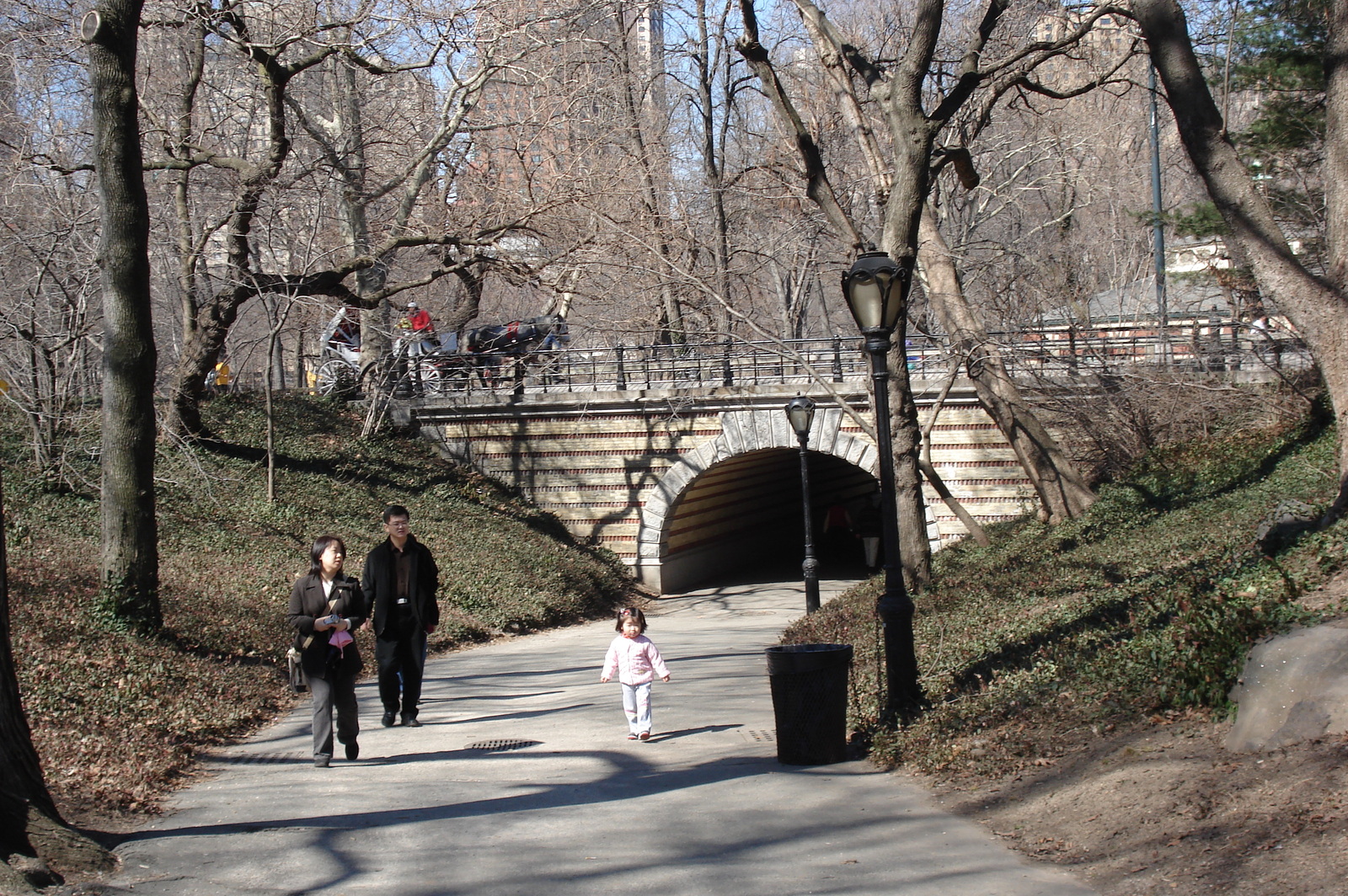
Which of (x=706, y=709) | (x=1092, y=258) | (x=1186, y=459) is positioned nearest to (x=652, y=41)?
(x=1092, y=258)

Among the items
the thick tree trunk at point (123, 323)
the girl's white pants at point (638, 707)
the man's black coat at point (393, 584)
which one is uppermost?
the thick tree trunk at point (123, 323)

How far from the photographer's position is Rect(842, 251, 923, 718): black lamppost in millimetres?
7977

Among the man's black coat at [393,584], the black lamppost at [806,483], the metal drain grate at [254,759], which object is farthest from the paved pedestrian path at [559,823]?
the black lamppost at [806,483]

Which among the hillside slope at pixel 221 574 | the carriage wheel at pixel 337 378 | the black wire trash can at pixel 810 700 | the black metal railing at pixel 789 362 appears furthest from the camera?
the carriage wheel at pixel 337 378

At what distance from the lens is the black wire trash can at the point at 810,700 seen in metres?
7.36

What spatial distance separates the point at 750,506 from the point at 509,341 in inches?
305

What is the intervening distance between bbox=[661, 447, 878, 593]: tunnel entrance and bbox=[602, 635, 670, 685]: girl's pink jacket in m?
16.0

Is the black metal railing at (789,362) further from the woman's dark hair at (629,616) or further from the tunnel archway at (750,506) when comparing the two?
the woman's dark hair at (629,616)

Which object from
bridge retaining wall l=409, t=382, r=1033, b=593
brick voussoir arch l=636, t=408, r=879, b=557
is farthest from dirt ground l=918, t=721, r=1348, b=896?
brick voussoir arch l=636, t=408, r=879, b=557

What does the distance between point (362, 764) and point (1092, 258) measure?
33.1 m

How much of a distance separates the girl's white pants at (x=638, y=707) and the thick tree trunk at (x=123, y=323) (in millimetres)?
5335

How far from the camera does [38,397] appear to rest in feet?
54.9

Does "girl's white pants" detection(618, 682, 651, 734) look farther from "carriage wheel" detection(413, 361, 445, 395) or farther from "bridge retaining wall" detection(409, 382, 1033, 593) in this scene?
"carriage wheel" detection(413, 361, 445, 395)

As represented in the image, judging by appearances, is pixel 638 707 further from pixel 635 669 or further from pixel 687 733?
pixel 687 733
